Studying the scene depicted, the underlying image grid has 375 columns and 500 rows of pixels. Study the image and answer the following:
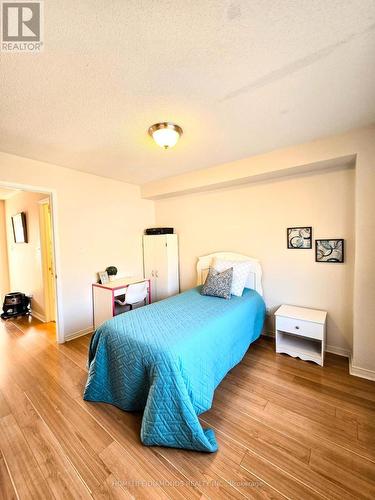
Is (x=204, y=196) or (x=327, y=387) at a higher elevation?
(x=204, y=196)

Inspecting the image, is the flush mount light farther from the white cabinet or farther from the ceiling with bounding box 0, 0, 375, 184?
the white cabinet

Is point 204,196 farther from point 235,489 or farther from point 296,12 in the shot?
point 235,489

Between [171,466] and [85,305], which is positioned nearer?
[171,466]

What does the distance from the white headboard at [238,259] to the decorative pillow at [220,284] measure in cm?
41

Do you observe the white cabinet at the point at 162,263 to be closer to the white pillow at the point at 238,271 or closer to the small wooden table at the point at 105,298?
the small wooden table at the point at 105,298

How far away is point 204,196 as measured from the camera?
135 inches

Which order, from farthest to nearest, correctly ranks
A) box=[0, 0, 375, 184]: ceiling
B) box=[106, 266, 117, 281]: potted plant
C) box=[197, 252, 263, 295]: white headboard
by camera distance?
box=[106, 266, 117, 281]: potted plant
box=[197, 252, 263, 295]: white headboard
box=[0, 0, 375, 184]: ceiling

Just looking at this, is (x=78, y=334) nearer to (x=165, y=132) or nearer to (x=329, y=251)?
(x=165, y=132)

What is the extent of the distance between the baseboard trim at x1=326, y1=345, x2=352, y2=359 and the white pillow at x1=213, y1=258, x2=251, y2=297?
4.04 feet

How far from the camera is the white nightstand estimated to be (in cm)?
222

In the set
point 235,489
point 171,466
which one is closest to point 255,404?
point 235,489

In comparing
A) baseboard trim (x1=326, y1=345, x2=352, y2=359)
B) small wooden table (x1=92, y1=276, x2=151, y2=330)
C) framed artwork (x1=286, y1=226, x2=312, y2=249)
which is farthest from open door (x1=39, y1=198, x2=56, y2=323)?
baseboard trim (x1=326, y1=345, x2=352, y2=359)

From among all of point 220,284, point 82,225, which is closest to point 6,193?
point 82,225

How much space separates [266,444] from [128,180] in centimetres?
365
